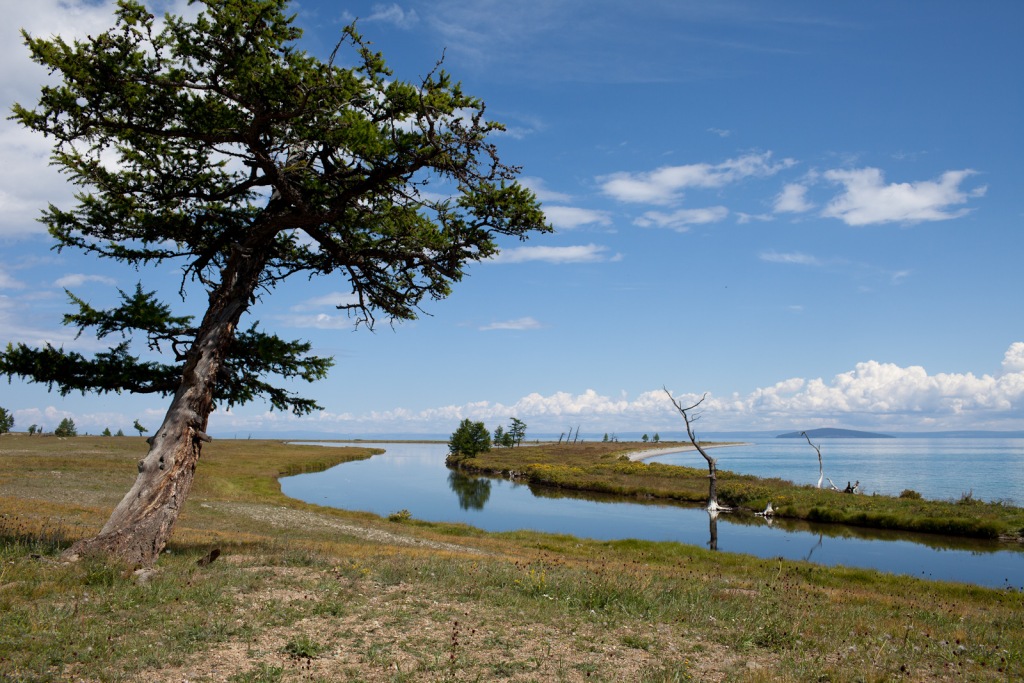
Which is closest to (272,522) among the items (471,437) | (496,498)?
(496,498)

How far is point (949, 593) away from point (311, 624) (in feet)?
81.5

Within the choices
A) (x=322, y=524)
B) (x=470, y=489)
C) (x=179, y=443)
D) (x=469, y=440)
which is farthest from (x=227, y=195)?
(x=469, y=440)

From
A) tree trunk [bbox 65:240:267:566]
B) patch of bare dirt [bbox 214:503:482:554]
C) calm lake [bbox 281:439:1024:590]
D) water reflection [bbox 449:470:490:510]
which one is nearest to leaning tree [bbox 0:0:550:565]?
tree trunk [bbox 65:240:267:566]

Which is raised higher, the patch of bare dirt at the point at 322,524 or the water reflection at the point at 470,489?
the patch of bare dirt at the point at 322,524

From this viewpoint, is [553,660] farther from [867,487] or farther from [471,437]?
[471,437]

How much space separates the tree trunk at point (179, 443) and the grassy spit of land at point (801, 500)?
51920 mm

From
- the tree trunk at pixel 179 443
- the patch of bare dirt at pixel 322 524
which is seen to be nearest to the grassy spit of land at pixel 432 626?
the tree trunk at pixel 179 443

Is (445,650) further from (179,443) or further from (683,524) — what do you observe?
(683,524)

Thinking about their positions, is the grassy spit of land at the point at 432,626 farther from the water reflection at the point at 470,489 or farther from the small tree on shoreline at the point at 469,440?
the small tree on shoreline at the point at 469,440

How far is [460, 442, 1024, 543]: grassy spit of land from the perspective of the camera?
45281 millimetres

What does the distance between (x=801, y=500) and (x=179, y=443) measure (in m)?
57.0

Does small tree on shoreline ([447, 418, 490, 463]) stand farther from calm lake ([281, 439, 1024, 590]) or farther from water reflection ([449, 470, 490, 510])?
calm lake ([281, 439, 1024, 590])

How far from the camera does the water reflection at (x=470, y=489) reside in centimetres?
6186

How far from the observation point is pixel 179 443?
13.5 metres
